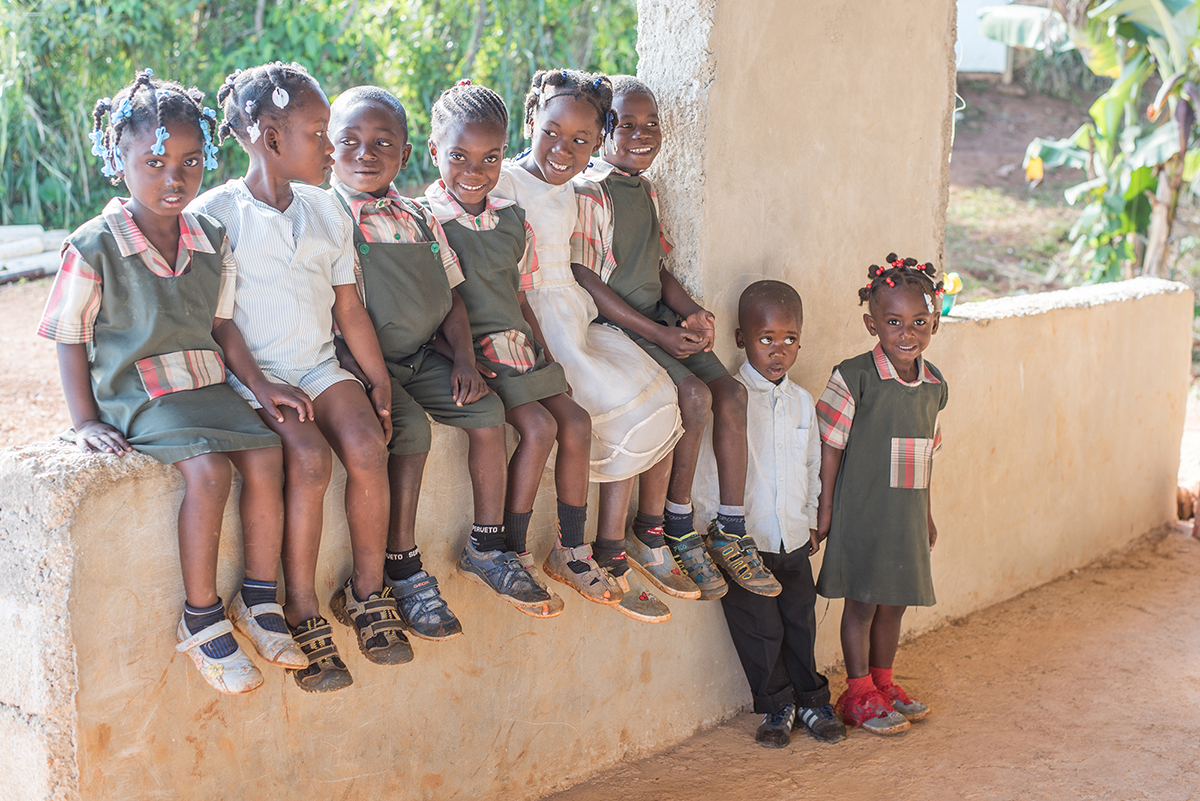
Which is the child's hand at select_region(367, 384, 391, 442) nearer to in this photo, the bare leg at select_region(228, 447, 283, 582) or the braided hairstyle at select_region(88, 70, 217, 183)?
the bare leg at select_region(228, 447, 283, 582)

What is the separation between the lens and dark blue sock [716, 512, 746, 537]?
111 inches

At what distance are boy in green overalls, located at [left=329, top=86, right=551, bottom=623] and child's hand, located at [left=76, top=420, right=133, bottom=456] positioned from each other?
0.54m

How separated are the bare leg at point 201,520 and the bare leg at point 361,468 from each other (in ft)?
0.79

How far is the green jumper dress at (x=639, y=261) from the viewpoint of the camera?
9.36ft

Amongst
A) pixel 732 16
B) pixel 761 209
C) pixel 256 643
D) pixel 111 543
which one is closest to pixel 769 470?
pixel 761 209

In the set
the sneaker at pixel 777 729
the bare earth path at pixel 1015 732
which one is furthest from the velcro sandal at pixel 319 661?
the sneaker at pixel 777 729

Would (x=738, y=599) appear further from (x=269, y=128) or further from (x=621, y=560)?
(x=269, y=128)

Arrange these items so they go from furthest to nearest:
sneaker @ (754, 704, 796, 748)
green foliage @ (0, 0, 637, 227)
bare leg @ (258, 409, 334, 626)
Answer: green foliage @ (0, 0, 637, 227)
sneaker @ (754, 704, 796, 748)
bare leg @ (258, 409, 334, 626)

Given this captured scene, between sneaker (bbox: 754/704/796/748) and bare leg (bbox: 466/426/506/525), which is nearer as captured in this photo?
bare leg (bbox: 466/426/506/525)

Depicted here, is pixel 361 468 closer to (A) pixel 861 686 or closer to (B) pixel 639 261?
(B) pixel 639 261

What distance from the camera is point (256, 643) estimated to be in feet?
6.62

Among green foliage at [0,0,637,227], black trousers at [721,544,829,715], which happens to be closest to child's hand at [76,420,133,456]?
black trousers at [721,544,829,715]

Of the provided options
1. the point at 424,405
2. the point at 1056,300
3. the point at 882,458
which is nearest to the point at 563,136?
the point at 424,405

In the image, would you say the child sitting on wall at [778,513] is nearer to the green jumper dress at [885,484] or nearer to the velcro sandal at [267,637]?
the green jumper dress at [885,484]
